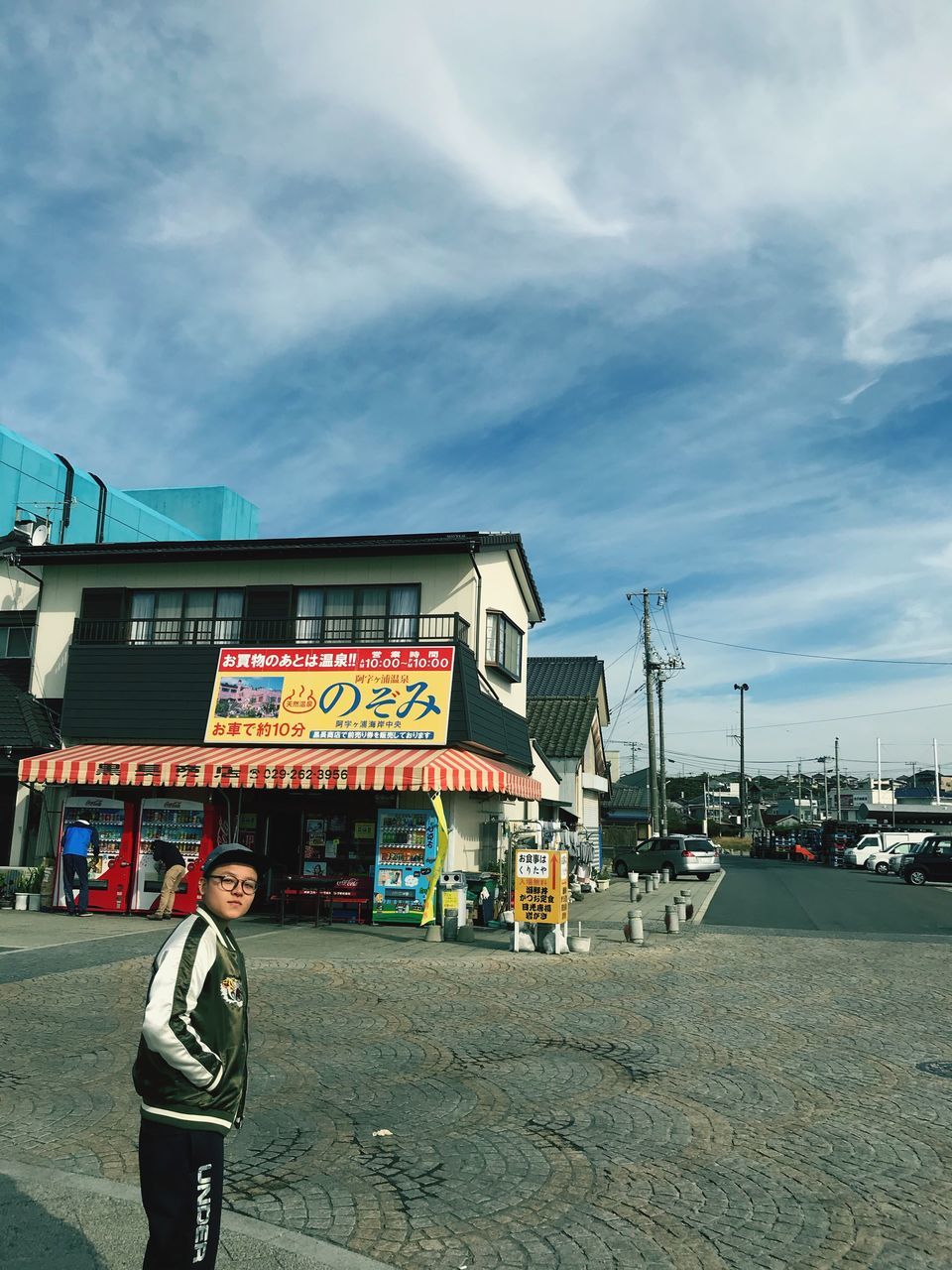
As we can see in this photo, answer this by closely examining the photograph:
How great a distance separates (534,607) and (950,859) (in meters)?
20.5

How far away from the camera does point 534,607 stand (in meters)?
27.2

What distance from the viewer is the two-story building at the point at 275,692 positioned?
1773cm

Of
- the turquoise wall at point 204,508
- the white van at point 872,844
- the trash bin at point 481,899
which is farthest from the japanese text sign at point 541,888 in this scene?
the white van at point 872,844

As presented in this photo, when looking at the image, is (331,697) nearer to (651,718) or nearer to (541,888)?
(541,888)

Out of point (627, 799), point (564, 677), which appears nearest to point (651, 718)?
point (564, 677)

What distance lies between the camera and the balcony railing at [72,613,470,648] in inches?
785

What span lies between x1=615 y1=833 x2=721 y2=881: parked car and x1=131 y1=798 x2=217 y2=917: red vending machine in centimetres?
2201

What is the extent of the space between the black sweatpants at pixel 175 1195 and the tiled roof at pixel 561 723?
105 feet

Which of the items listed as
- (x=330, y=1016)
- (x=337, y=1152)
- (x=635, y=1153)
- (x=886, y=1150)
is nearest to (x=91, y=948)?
(x=330, y=1016)

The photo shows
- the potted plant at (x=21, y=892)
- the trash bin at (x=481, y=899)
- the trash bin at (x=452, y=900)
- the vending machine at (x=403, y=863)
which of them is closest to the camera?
the trash bin at (x=452, y=900)

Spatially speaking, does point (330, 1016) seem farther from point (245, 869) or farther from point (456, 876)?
point (456, 876)

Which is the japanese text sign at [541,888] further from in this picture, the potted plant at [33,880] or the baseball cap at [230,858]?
the baseball cap at [230,858]

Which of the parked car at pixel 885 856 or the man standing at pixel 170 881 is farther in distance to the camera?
the parked car at pixel 885 856

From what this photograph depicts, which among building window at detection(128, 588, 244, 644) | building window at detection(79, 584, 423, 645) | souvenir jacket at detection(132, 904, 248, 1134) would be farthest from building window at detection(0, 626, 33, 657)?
souvenir jacket at detection(132, 904, 248, 1134)
